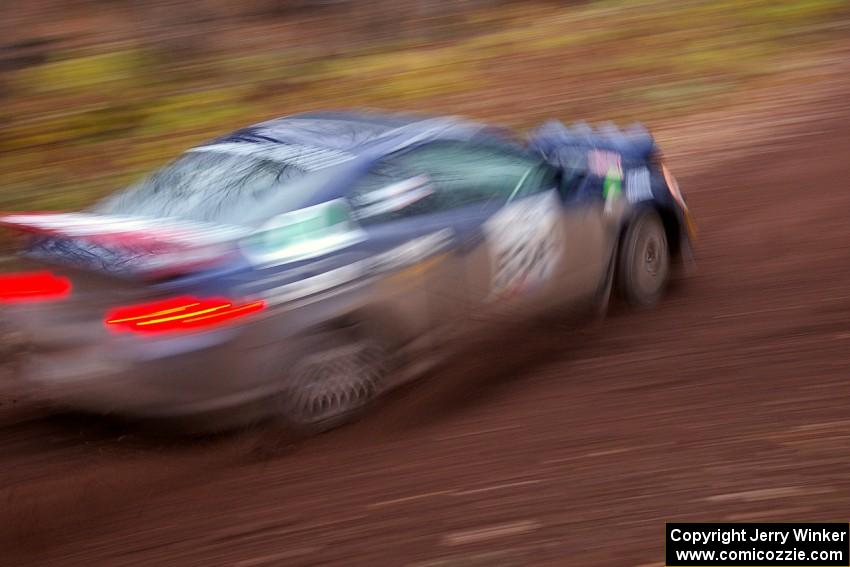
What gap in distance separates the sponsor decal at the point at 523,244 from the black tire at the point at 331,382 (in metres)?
0.86

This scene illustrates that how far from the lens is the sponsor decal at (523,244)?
18.1 feet

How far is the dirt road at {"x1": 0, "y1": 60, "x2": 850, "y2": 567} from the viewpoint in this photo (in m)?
3.96

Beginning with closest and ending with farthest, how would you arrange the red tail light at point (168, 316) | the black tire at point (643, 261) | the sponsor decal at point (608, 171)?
1. the red tail light at point (168, 316)
2. the sponsor decal at point (608, 171)
3. the black tire at point (643, 261)

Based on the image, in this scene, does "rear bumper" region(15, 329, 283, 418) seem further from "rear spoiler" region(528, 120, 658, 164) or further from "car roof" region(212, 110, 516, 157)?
"rear spoiler" region(528, 120, 658, 164)

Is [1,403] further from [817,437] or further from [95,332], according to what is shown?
[817,437]

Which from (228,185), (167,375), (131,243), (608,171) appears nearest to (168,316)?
(167,375)

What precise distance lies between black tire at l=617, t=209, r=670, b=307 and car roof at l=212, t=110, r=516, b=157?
0.94 meters

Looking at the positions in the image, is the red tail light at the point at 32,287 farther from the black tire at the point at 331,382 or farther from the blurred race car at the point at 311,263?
the black tire at the point at 331,382

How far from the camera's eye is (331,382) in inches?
188

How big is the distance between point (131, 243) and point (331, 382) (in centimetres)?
106

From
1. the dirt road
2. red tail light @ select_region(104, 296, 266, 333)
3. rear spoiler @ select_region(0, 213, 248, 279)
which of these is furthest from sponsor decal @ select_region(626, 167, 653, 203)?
red tail light @ select_region(104, 296, 266, 333)

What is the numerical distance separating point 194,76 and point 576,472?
981 centimetres

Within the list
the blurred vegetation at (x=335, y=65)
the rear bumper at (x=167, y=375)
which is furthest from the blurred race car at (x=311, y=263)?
→ the blurred vegetation at (x=335, y=65)

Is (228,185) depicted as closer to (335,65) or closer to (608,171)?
(608,171)
